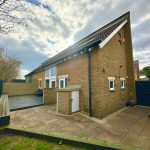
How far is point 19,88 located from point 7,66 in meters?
10.1

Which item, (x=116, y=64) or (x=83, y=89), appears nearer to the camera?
(x=83, y=89)

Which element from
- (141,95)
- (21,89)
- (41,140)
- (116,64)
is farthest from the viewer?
(21,89)

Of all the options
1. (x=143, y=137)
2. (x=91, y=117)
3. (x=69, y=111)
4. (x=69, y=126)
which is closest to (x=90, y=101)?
(x=91, y=117)

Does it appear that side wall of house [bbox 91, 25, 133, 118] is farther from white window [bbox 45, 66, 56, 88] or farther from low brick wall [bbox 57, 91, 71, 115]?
white window [bbox 45, 66, 56, 88]

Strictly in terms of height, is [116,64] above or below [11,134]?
Answer: above

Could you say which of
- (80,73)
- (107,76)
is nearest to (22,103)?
(80,73)

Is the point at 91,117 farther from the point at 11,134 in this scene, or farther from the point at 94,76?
the point at 11,134

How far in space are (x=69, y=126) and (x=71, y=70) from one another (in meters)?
5.00

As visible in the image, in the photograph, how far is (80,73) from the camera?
8469 millimetres

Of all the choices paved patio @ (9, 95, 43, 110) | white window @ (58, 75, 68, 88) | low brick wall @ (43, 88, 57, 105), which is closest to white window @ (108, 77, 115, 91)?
white window @ (58, 75, 68, 88)

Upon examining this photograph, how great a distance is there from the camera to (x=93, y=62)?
7.44 meters

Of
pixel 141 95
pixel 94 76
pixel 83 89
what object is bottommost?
pixel 141 95

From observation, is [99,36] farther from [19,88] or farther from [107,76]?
[19,88]

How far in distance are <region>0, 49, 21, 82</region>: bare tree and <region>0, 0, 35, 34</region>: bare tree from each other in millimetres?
22500
